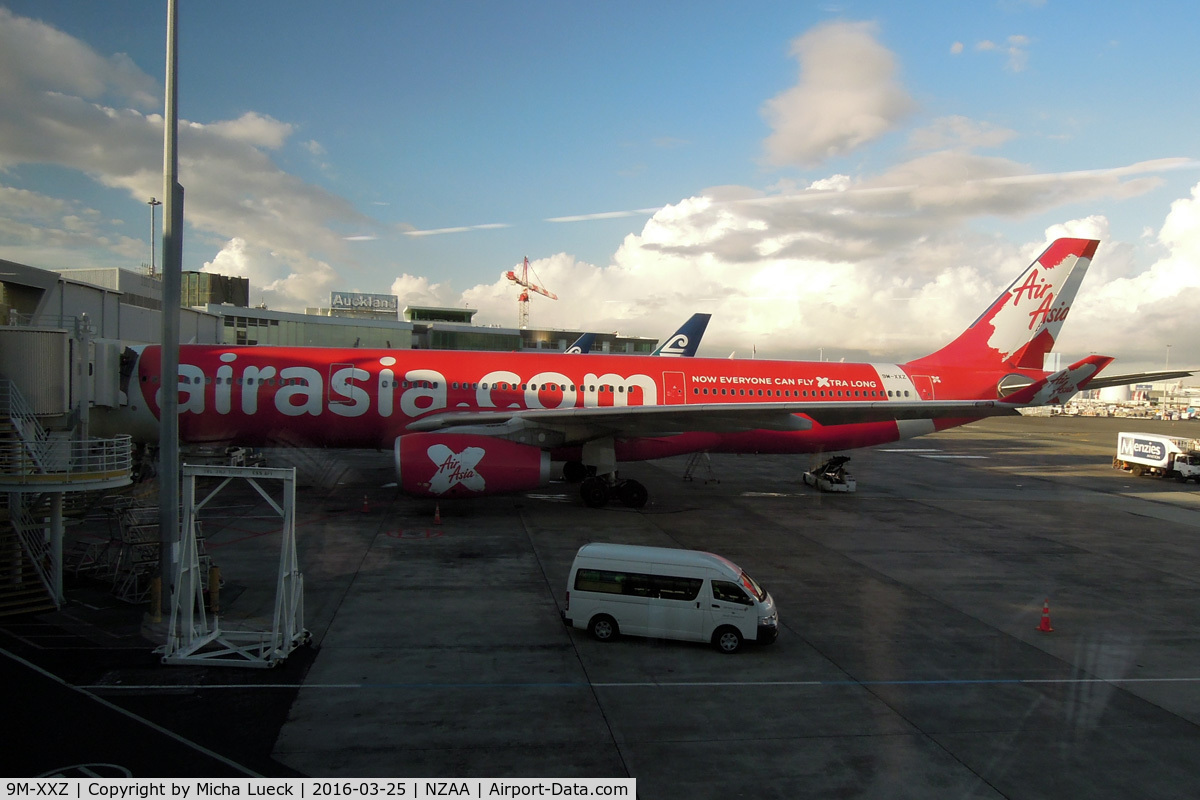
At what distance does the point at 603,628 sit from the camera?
11.5m

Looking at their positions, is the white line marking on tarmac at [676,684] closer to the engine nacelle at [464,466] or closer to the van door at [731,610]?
the van door at [731,610]

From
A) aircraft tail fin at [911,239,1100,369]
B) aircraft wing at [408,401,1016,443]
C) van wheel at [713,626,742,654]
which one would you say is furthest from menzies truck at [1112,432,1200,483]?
van wheel at [713,626,742,654]

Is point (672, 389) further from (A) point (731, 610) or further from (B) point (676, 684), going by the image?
(B) point (676, 684)

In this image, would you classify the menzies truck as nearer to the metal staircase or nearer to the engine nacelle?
the engine nacelle

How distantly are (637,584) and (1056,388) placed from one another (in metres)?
18.7

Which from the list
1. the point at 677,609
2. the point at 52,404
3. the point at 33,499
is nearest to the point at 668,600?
the point at 677,609

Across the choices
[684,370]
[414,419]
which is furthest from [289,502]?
[684,370]

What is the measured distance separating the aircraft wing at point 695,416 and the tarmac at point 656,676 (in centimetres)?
319

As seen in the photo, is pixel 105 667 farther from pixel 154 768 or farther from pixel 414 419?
pixel 414 419

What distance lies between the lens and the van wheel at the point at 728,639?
1112cm

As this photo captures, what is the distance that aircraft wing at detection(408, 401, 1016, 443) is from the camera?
20.4 m

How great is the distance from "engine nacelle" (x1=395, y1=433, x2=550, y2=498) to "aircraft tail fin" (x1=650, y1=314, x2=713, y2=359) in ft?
111

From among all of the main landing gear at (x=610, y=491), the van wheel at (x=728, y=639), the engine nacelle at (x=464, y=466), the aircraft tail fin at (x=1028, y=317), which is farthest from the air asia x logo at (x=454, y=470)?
the aircraft tail fin at (x=1028, y=317)

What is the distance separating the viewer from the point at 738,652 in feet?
36.7
